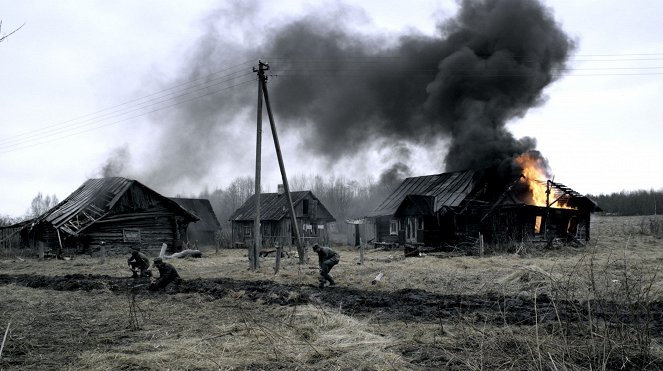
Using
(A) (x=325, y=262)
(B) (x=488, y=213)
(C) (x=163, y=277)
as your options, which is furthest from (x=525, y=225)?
(C) (x=163, y=277)

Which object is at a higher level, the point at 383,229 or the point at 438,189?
the point at 438,189

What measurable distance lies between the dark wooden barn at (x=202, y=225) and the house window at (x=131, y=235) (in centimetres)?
1500

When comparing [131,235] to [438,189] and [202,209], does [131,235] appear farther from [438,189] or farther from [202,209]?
[202,209]

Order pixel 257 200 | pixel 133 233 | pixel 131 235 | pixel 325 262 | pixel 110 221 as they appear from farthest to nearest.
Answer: pixel 133 233
pixel 131 235
pixel 110 221
pixel 257 200
pixel 325 262

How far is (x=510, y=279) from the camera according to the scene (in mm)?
13102

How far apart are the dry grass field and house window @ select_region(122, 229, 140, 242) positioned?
1117cm

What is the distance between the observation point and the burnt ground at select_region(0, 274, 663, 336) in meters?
8.50

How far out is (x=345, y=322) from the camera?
827 cm

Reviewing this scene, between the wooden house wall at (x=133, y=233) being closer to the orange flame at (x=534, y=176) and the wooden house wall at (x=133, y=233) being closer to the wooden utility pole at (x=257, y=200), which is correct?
Answer: the wooden utility pole at (x=257, y=200)

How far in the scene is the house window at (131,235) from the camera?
1112 inches

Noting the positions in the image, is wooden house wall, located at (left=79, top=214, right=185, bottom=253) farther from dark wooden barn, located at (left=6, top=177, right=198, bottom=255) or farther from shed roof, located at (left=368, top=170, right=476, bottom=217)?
shed roof, located at (left=368, top=170, right=476, bottom=217)

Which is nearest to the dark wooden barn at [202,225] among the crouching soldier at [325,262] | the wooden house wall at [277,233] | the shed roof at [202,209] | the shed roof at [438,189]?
the shed roof at [202,209]

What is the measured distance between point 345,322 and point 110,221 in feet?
76.0

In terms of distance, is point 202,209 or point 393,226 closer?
point 393,226
